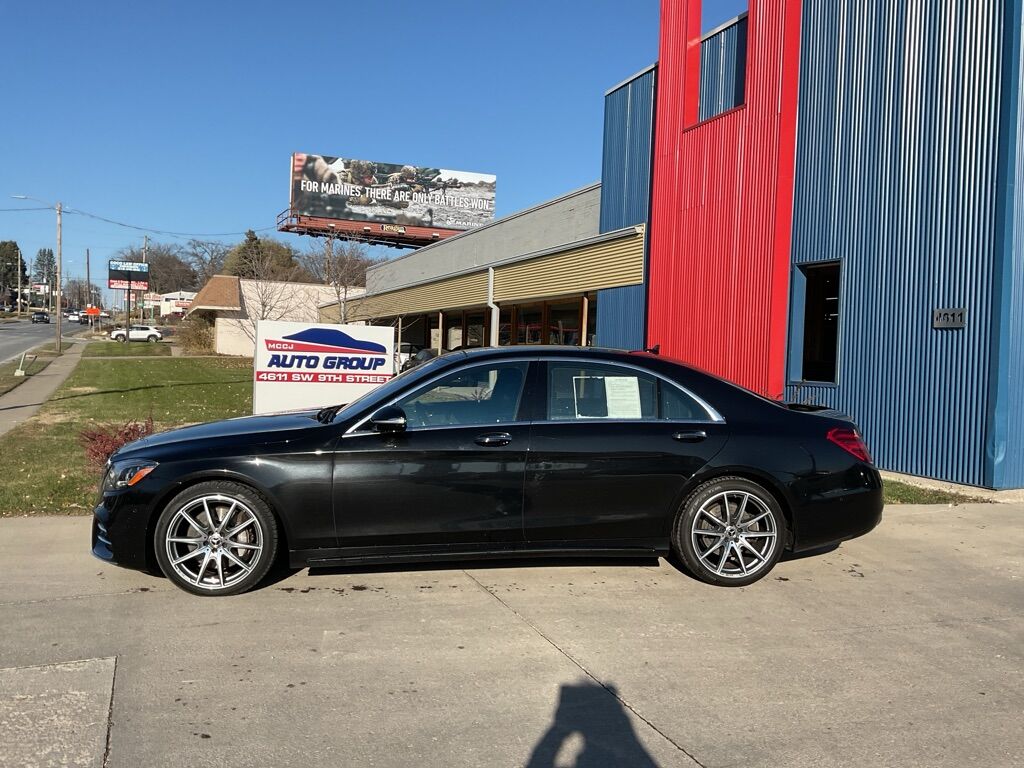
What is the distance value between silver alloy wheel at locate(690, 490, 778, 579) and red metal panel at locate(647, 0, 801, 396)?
6.53m

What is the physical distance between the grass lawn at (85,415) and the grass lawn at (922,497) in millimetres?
8029

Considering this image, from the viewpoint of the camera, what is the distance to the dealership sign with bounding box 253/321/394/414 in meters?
9.76

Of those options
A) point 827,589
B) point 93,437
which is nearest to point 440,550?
point 827,589

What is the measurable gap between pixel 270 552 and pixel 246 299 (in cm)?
4358

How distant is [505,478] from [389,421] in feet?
2.64

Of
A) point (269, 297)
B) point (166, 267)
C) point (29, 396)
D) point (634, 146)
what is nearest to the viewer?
point (634, 146)

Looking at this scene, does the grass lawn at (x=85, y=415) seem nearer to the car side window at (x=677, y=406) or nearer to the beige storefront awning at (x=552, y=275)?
the car side window at (x=677, y=406)

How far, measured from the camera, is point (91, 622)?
4609mm

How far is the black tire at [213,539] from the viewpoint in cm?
493

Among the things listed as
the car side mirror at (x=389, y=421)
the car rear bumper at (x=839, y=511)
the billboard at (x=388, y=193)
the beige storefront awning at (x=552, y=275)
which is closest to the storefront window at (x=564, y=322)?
the beige storefront awning at (x=552, y=275)

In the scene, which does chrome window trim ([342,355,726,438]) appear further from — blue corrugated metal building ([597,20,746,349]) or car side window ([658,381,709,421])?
blue corrugated metal building ([597,20,746,349])

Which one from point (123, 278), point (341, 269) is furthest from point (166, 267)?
point (341, 269)

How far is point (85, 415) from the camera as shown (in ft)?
49.3

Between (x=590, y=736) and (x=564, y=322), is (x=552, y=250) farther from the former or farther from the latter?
(x=590, y=736)
